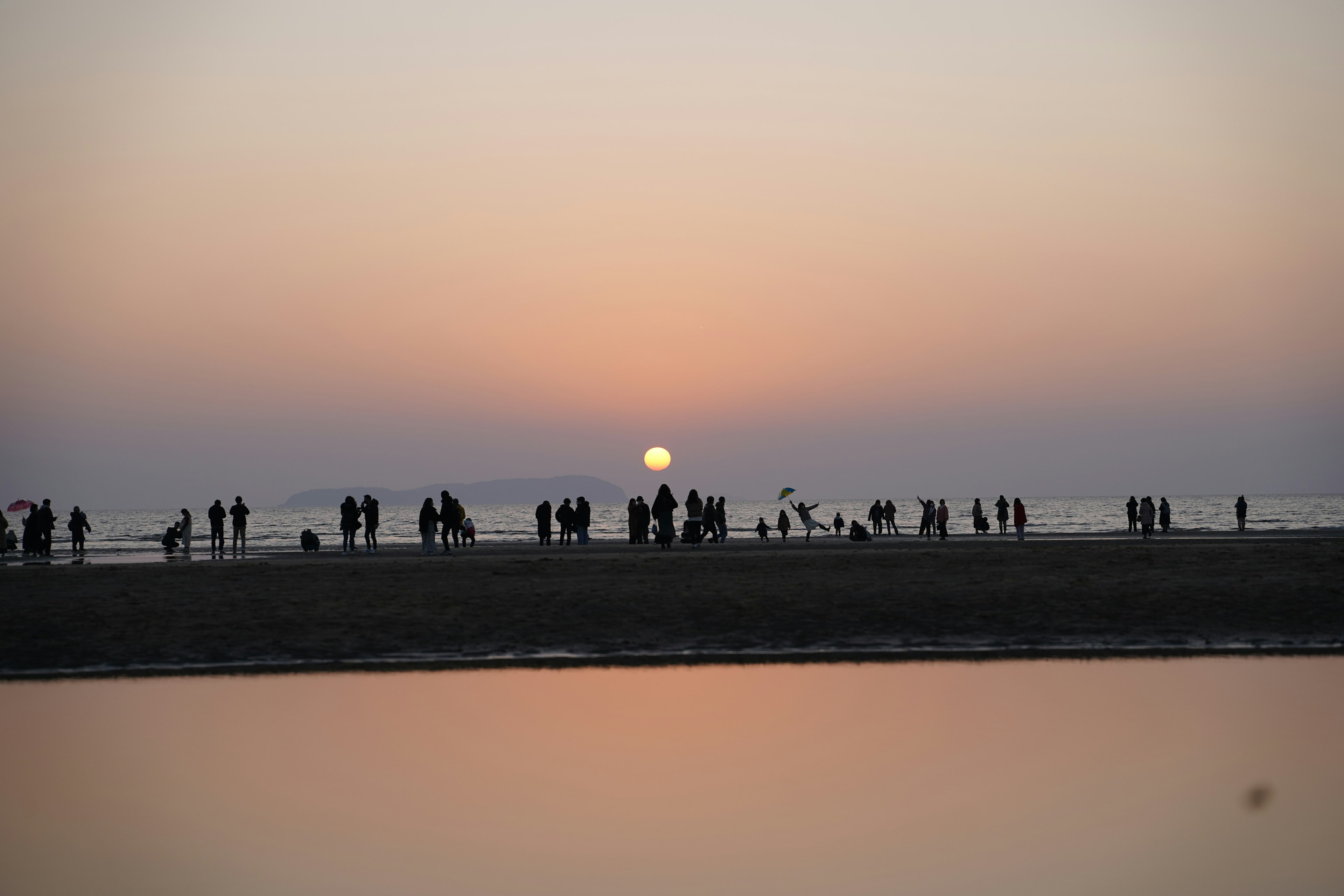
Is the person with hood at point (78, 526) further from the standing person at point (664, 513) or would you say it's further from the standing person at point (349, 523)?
the standing person at point (664, 513)

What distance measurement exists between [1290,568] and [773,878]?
2124 cm

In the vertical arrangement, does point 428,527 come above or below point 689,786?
above

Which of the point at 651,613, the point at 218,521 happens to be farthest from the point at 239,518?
the point at 651,613

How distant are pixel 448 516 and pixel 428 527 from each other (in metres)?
2.48

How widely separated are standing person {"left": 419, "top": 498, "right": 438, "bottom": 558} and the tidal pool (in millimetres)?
21001

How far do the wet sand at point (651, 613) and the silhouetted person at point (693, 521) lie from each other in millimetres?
10481

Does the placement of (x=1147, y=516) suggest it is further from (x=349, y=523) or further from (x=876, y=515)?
(x=349, y=523)

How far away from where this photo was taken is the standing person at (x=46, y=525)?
1612 inches

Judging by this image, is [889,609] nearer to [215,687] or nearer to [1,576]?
[215,687]

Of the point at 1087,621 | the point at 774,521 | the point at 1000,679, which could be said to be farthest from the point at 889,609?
the point at 774,521

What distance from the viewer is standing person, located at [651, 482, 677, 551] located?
3591 cm

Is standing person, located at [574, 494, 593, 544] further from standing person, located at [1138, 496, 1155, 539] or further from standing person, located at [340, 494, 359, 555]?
standing person, located at [1138, 496, 1155, 539]

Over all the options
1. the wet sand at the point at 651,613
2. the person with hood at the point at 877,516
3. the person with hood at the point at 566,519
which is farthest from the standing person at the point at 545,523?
the person with hood at the point at 877,516

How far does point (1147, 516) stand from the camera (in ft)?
163
